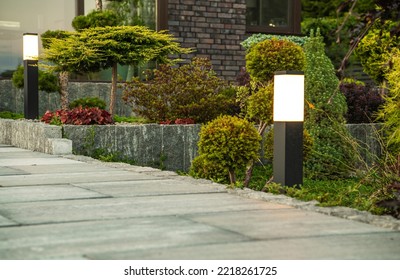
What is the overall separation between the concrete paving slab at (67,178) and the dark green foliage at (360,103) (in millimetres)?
6047

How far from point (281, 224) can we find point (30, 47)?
8.36m

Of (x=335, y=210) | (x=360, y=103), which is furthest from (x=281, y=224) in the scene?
(x=360, y=103)

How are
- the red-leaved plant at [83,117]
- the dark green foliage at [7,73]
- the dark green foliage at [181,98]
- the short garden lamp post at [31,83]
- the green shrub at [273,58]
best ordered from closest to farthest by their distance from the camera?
the green shrub at [273,58], the red-leaved plant at [83,117], the dark green foliage at [181,98], the short garden lamp post at [31,83], the dark green foliage at [7,73]

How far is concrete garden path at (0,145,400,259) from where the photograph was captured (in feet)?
13.1

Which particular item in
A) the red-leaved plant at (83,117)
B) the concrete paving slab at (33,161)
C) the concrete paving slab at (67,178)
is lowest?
the concrete paving slab at (33,161)

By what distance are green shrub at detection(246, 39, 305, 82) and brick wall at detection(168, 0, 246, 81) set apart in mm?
6096

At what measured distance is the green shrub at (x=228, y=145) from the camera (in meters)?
8.39

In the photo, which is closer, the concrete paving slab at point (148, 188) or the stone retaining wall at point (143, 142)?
the concrete paving slab at point (148, 188)

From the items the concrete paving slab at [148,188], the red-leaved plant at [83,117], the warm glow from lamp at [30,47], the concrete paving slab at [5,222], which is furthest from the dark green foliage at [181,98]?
the concrete paving slab at [5,222]

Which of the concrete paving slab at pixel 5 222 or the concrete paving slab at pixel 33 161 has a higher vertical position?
the concrete paving slab at pixel 5 222

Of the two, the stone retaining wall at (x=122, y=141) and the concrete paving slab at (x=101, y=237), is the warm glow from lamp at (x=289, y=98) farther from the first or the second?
the stone retaining wall at (x=122, y=141)

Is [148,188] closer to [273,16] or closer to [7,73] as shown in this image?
[7,73]

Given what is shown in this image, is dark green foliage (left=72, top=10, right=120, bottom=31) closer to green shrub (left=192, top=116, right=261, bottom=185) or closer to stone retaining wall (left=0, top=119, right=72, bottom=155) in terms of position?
stone retaining wall (left=0, top=119, right=72, bottom=155)
